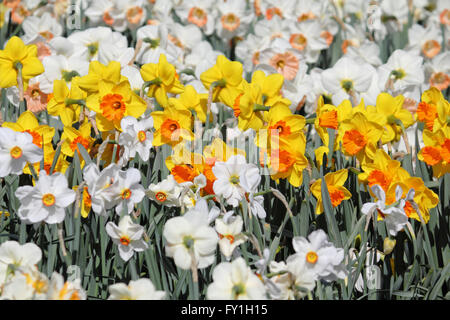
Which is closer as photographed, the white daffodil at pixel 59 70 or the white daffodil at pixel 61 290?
the white daffodil at pixel 61 290

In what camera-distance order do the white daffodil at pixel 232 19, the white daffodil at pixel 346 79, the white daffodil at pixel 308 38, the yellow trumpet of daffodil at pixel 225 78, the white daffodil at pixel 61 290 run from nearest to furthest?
1. the white daffodil at pixel 61 290
2. the yellow trumpet of daffodil at pixel 225 78
3. the white daffodil at pixel 346 79
4. the white daffodil at pixel 308 38
5. the white daffodil at pixel 232 19

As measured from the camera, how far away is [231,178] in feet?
5.64

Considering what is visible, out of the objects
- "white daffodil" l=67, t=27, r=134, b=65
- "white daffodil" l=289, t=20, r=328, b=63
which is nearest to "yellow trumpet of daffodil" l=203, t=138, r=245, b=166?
"white daffodil" l=67, t=27, r=134, b=65

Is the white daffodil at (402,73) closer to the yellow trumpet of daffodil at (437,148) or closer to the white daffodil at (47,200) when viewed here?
the yellow trumpet of daffodil at (437,148)

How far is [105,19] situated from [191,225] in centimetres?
255

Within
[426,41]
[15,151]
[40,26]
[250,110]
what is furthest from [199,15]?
[15,151]

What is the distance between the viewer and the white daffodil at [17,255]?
1473mm

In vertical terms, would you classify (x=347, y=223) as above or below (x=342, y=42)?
below

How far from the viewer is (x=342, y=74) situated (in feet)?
8.67

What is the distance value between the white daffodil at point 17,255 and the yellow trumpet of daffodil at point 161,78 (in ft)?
2.53

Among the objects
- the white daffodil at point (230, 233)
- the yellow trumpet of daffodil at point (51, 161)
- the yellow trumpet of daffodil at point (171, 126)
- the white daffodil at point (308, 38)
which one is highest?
the white daffodil at point (308, 38)

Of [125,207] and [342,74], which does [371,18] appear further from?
[125,207]

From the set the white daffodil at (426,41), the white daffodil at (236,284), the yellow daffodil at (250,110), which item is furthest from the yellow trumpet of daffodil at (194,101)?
the white daffodil at (426,41)
